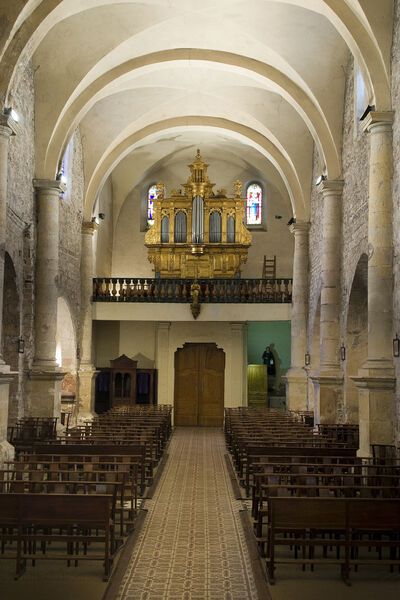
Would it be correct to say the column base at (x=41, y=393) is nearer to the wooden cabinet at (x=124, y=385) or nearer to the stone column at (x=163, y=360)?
the wooden cabinet at (x=124, y=385)

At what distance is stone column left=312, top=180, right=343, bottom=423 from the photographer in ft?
57.3

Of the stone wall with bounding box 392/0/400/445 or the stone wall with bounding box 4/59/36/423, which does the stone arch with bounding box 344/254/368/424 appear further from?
the stone wall with bounding box 4/59/36/423

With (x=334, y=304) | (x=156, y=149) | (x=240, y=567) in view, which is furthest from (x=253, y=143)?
(x=240, y=567)

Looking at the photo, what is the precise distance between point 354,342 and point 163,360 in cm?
1087

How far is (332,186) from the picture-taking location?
17766 mm

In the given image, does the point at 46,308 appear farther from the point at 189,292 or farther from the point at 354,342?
the point at 354,342

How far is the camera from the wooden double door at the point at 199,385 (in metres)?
26.4

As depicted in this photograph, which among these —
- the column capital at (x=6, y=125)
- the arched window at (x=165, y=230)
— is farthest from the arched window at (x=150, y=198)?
the column capital at (x=6, y=125)

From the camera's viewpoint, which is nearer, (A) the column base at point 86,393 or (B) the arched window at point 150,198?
(A) the column base at point 86,393

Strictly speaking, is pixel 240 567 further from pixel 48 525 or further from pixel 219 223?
pixel 219 223

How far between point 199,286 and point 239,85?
669 centimetres

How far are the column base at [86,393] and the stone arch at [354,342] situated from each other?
9504mm

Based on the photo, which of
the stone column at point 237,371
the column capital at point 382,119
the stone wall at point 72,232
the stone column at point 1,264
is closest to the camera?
the stone column at point 1,264

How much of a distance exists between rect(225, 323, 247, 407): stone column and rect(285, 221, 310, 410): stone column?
332 cm
